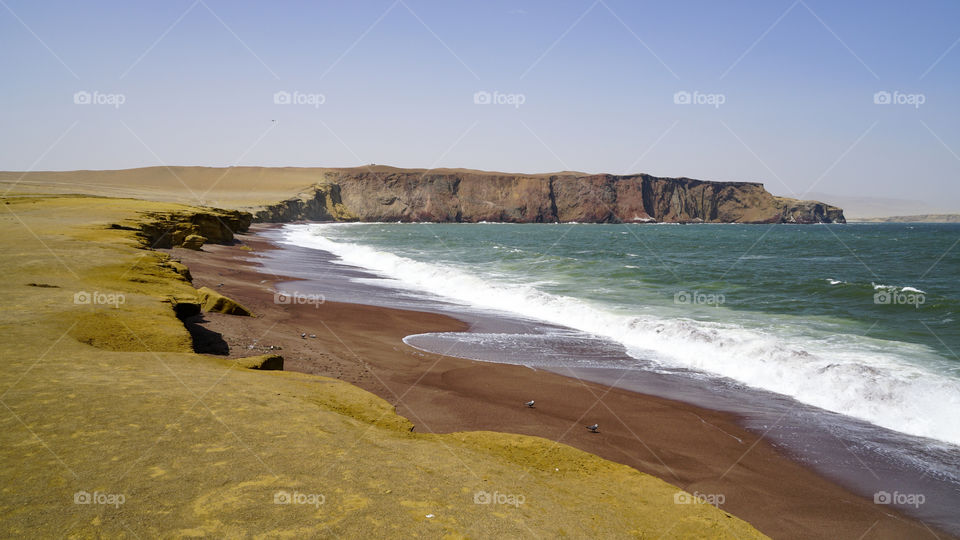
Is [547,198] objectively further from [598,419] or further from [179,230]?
[598,419]

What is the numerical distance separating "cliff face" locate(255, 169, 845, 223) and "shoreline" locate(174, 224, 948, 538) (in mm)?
155632

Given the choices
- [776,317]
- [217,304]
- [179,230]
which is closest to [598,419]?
[217,304]

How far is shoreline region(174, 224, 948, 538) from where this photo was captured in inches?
233

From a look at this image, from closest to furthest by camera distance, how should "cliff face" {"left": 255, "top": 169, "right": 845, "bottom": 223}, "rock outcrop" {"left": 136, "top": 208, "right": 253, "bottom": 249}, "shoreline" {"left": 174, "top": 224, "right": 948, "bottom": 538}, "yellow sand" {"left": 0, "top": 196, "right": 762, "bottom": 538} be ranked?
1. "yellow sand" {"left": 0, "top": 196, "right": 762, "bottom": 538}
2. "shoreline" {"left": 174, "top": 224, "right": 948, "bottom": 538}
3. "rock outcrop" {"left": 136, "top": 208, "right": 253, "bottom": 249}
4. "cliff face" {"left": 255, "top": 169, "right": 845, "bottom": 223}

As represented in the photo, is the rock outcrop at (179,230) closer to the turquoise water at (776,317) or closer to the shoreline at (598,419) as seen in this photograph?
the turquoise water at (776,317)

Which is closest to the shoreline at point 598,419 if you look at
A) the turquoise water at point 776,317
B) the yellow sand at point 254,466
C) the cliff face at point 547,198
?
the yellow sand at point 254,466

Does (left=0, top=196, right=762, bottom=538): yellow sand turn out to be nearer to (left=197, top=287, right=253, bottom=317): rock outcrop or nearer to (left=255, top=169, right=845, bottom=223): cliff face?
(left=197, top=287, right=253, bottom=317): rock outcrop

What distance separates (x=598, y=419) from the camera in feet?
27.0

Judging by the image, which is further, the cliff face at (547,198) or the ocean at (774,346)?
the cliff face at (547,198)

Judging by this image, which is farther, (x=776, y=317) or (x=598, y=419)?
(x=776, y=317)

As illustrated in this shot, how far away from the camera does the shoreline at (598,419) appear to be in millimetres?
5906

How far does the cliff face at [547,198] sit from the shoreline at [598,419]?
156m

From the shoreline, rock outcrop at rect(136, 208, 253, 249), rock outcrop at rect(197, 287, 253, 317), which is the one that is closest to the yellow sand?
the shoreline

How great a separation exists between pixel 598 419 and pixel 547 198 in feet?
562
